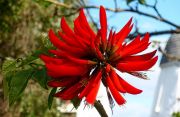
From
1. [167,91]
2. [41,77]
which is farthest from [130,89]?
[167,91]

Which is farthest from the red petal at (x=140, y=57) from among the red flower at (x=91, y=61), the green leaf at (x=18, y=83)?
the green leaf at (x=18, y=83)

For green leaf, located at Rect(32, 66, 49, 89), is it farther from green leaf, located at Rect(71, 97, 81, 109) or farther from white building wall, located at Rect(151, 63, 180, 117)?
white building wall, located at Rect(151, 63, 180, 117)

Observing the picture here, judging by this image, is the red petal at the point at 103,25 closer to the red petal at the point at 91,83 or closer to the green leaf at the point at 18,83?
the red petal at the point at 91,83

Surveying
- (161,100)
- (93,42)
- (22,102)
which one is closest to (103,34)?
(93,42)

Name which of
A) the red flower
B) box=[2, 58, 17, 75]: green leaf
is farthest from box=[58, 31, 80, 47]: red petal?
box=[2, 58, 17, 75]: green leaf

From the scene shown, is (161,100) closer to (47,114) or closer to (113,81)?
(47,114)

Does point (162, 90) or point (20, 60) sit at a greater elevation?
point (20, 60)
